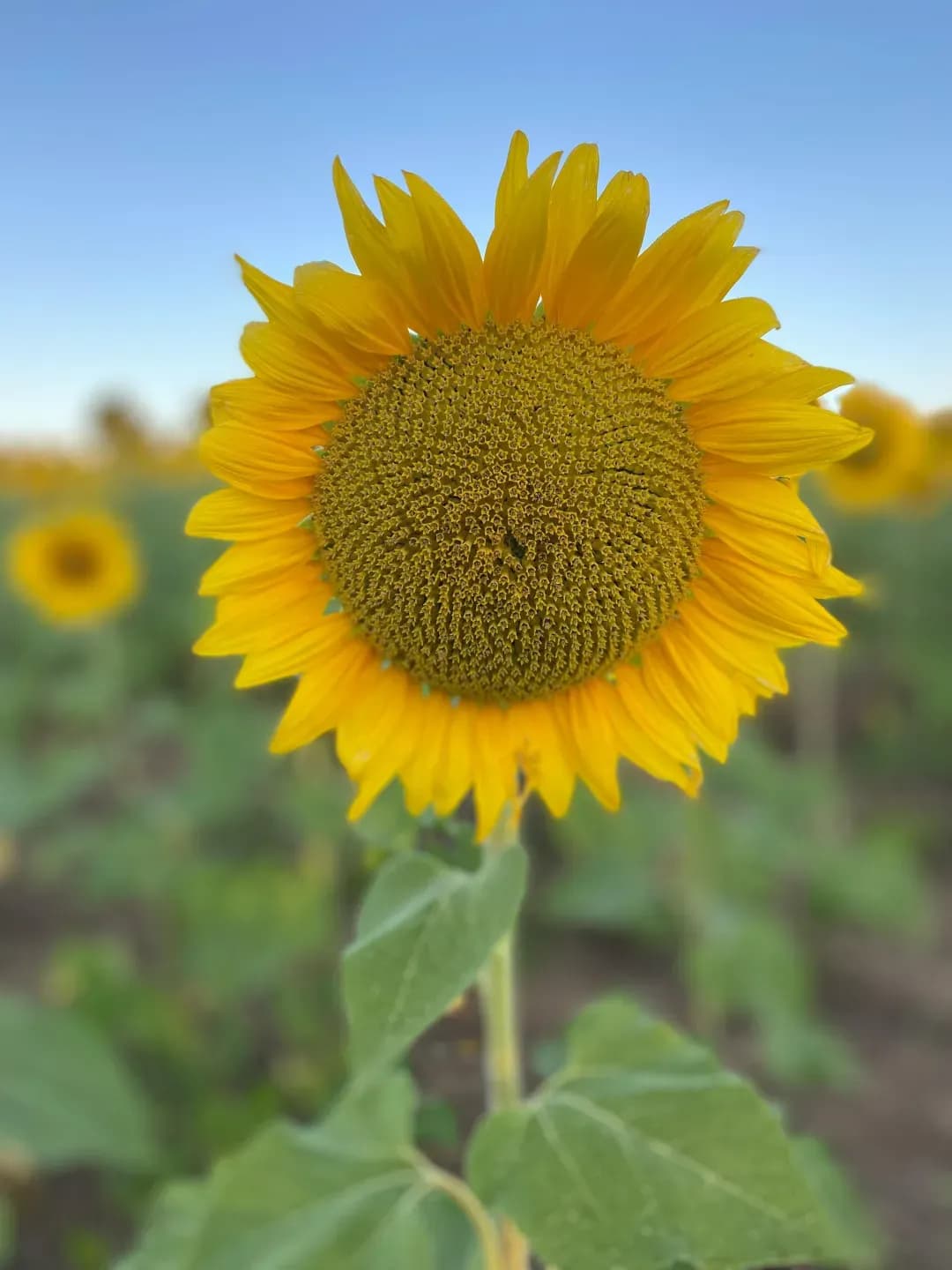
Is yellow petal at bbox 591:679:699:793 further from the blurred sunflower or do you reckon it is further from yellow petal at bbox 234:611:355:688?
the blurred sunflower

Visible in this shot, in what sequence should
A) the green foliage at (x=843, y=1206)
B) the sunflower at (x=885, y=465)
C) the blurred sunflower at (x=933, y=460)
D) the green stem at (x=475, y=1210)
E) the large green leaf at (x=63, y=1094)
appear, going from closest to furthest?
the green stem at (x=475, y=1210)
the green foliage at (x=843, y=1206)
the large green leaf at (x=63, y=1094)
the sunflower at (x=885, y=465)
the blurred sunflower at (x=933, y=460)

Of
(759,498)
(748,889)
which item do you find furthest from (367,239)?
(748,889)

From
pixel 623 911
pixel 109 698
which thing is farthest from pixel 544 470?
pixel 109 698

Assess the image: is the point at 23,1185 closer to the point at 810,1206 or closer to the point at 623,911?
the point at 623,911

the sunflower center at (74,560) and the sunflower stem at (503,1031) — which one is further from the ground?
the sunflower center at (74,560)

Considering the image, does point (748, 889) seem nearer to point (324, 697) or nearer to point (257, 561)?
point (324, 697)

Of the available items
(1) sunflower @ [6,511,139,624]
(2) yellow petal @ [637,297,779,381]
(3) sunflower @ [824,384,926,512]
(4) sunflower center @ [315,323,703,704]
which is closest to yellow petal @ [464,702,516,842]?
(4) sunflower center @ [315,323,703,704]

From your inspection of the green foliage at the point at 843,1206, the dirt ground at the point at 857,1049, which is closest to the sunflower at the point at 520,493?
the green foliage at the point at 843,1206

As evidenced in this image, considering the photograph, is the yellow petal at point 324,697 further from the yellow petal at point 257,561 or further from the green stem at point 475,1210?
the green stem at point 475,1210
